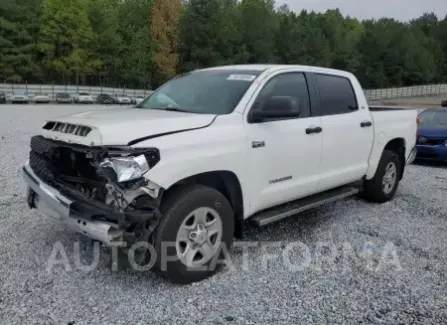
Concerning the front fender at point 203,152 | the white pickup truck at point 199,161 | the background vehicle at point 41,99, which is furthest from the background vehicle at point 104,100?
the front fender at point 203,152

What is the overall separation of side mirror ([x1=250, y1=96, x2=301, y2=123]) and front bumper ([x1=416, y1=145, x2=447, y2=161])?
22.9 ft

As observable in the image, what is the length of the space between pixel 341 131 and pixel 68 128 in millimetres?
2927

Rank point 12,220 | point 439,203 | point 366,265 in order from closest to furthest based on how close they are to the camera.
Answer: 1. point 366,265
2. point 12,220
3. point 439,203

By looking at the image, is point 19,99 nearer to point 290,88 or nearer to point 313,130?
point 290,88

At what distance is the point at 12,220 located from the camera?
16.8 ft

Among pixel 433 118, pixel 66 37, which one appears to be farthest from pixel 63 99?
pixel 433 118

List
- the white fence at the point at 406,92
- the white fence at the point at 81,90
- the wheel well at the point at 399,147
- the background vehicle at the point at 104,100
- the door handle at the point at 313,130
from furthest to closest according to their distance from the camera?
the white fence at the point at 406,92 < the white fence at the point at 81,90 < the background vehicle at the point at 104,100 < the wheel well at the point at 399,147 < the door handle at the point at 313,130

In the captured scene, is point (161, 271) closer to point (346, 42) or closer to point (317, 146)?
point (317, 146)

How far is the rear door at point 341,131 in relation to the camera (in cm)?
488

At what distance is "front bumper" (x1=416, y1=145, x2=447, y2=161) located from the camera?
9.73 meters

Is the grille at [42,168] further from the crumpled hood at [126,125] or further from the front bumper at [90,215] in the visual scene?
the crumpled hood at [126,125]

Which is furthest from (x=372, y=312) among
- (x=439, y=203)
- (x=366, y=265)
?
(x=439, y=203)

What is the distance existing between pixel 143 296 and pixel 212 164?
1.17 meters

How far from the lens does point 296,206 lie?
462 centimetres
